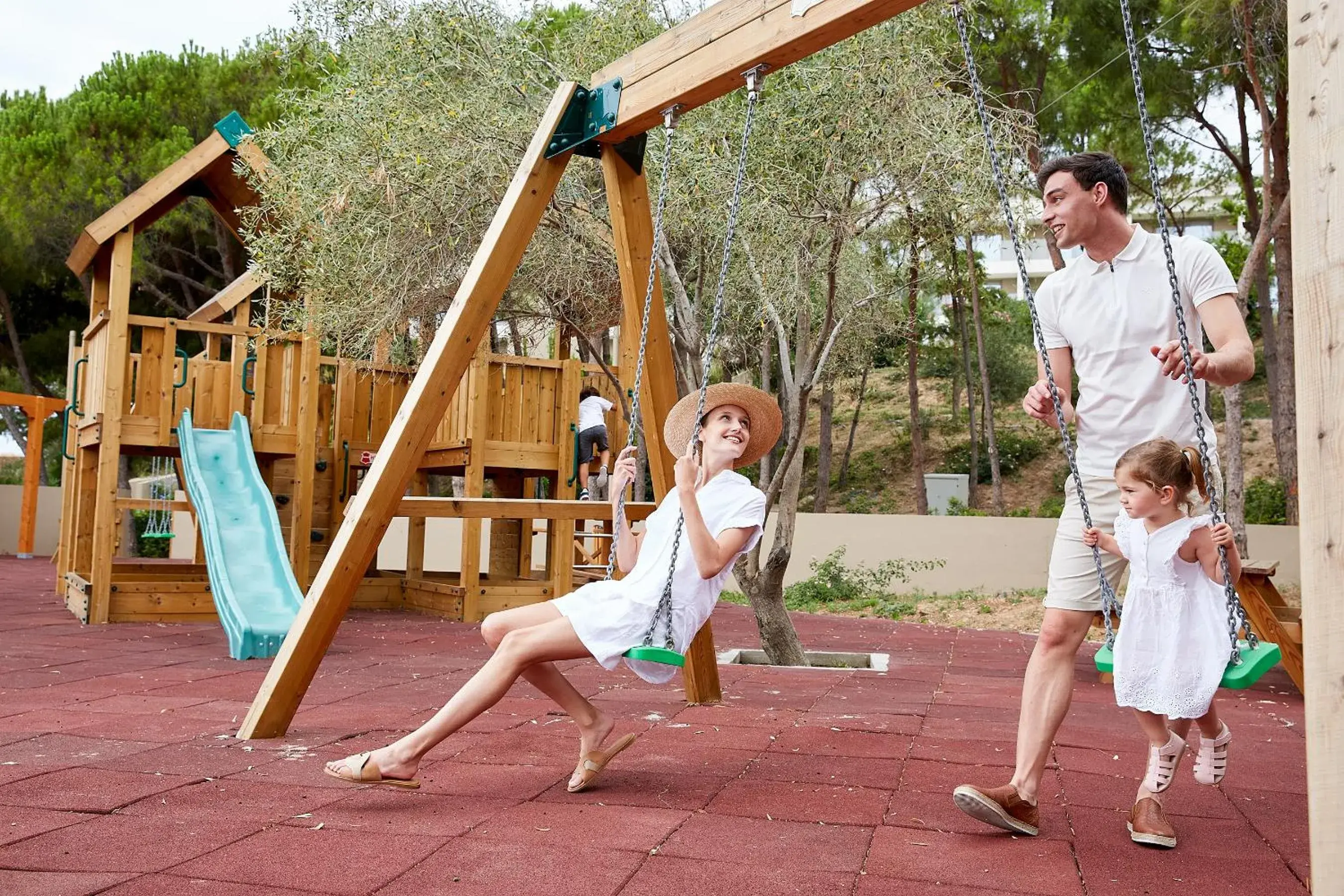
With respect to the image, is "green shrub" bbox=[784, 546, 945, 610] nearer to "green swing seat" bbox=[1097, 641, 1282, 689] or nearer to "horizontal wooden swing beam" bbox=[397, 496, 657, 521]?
"horizontal wooden swing beam" bbox=[397, 496, 657, 521]

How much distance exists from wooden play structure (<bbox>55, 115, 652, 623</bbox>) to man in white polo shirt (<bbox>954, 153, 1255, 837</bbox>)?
6.68 m

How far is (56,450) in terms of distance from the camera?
34.7m

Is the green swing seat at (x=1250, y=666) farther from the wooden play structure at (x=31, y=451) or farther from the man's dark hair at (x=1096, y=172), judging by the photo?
the wooden play structure at (x=31, y=451)

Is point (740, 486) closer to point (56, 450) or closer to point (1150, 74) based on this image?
point (1150, 74)

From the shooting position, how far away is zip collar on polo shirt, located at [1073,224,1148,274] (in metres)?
3.14

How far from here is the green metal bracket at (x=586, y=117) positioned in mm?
4852

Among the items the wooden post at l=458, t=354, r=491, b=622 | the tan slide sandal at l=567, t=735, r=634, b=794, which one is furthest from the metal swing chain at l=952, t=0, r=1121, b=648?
the wooden post at l=458, t=354, r=491, b=622

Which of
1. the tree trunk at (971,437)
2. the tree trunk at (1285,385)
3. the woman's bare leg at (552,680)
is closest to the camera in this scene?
the woman's bare leg at (552,680)

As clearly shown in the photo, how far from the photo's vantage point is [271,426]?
10.2 m

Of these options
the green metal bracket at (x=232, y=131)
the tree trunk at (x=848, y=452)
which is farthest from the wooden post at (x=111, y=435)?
the tree trunk at (x=848, y=452)

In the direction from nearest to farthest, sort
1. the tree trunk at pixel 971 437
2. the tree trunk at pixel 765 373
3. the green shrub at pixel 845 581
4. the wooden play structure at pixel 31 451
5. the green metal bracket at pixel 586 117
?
the green metal bracket at pixel 586 117, the tree trunk at pixel 765 373, the green shrub at pixel 845 581, the wooden play structure at pixel 31 451, the tree trunk at pixel 971 437

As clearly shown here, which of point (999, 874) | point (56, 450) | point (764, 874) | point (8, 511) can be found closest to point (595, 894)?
point (764, 874)

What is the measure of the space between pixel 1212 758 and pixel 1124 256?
1.38m

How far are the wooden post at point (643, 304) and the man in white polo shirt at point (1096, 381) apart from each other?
2110 mm
